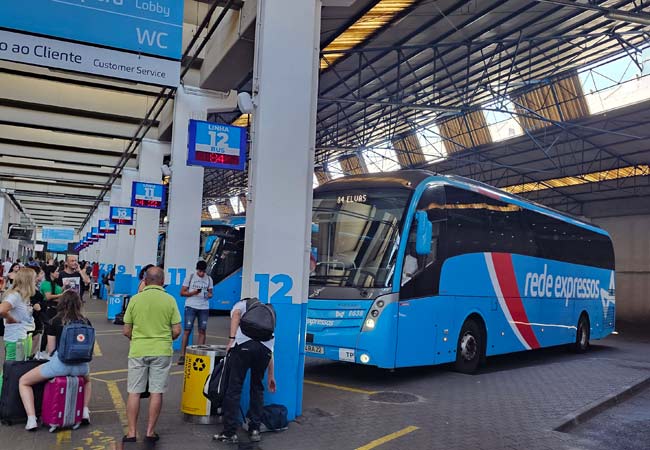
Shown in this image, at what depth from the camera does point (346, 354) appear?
28.7 ft

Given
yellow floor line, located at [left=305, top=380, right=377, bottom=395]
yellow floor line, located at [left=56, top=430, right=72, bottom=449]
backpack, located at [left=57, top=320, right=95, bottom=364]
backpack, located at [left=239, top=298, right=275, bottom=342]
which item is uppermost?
backpack, located at [left=239, top=298, right=275, bottom=342]

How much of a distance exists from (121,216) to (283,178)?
14.4m

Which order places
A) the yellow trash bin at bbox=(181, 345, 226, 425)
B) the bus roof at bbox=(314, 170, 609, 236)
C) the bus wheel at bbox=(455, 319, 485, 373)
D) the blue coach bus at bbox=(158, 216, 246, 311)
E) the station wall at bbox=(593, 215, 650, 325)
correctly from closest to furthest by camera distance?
the yellow trash bin at bbox=(181, 345, 226, 425), the bus roof at bbox=(314, 170, 609, 236), the bus wheel at bbox=(455, 319, 485, 373), the blue coach bus at bbox=(158, 216, 246, 311), the station wall at bbox=(593, 215, 650, 325)

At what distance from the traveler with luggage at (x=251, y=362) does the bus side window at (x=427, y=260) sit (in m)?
3.35

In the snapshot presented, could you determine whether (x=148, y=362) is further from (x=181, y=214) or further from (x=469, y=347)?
(x=181, y=214)

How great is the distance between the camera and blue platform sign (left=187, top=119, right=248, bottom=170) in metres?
8.80

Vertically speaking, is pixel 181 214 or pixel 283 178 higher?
pixel 181 214

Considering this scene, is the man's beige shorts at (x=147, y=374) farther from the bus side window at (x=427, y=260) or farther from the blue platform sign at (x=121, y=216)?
the blue platform sign at (x=121, y=216)

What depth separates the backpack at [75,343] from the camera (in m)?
5.82

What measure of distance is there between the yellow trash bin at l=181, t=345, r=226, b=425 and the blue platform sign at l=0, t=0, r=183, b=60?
3773mm

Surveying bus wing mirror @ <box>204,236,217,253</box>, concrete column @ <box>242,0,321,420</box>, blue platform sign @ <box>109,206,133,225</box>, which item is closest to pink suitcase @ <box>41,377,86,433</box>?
concrete column @ <box>242,0,321,420</box>

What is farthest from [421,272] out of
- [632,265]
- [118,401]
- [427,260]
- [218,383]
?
[632,265]

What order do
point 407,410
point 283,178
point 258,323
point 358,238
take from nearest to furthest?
1. point 258,323
2. point 283,178
3. point 407,410
4. point 358,238

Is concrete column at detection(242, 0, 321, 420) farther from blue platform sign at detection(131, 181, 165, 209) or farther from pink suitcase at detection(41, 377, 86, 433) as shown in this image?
blue platform sign at detection(131, 181, 165, 209)
